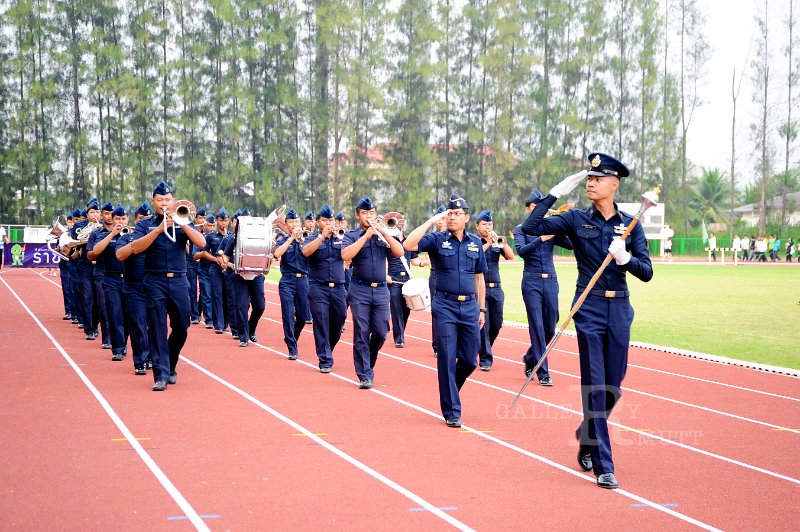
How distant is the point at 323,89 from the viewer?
2450 inches

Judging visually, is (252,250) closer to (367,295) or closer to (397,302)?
(397,302)

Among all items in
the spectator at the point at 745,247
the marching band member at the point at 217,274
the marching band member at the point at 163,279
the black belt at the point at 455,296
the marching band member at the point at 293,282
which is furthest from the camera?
the spectator at the point at 745,247

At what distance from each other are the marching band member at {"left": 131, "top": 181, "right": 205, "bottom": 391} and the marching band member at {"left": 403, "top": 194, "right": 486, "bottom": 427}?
2.80 metres

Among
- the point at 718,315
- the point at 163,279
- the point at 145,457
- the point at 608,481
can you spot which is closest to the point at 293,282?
the point at 163,279

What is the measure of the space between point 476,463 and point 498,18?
61.8 meters

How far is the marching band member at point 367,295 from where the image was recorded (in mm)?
11289

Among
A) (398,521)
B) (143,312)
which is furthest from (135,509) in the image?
(143,312)

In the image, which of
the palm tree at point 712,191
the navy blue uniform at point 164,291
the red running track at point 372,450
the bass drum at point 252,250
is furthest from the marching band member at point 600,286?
the palm tree at point 712,191

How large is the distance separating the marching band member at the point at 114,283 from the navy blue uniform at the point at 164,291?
7.08ft

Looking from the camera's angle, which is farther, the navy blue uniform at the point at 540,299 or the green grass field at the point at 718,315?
the green grass field at the point at 718,315

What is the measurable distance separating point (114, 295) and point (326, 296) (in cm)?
318

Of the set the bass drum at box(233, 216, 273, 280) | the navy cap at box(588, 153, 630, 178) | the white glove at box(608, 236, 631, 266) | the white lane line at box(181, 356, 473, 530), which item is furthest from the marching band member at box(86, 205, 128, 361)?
the white glove at box(608, 236, 631, 266)

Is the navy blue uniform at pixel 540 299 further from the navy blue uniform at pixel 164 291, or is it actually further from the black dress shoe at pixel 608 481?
the black dress shoe at pixel 608 481

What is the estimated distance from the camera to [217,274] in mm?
18641
